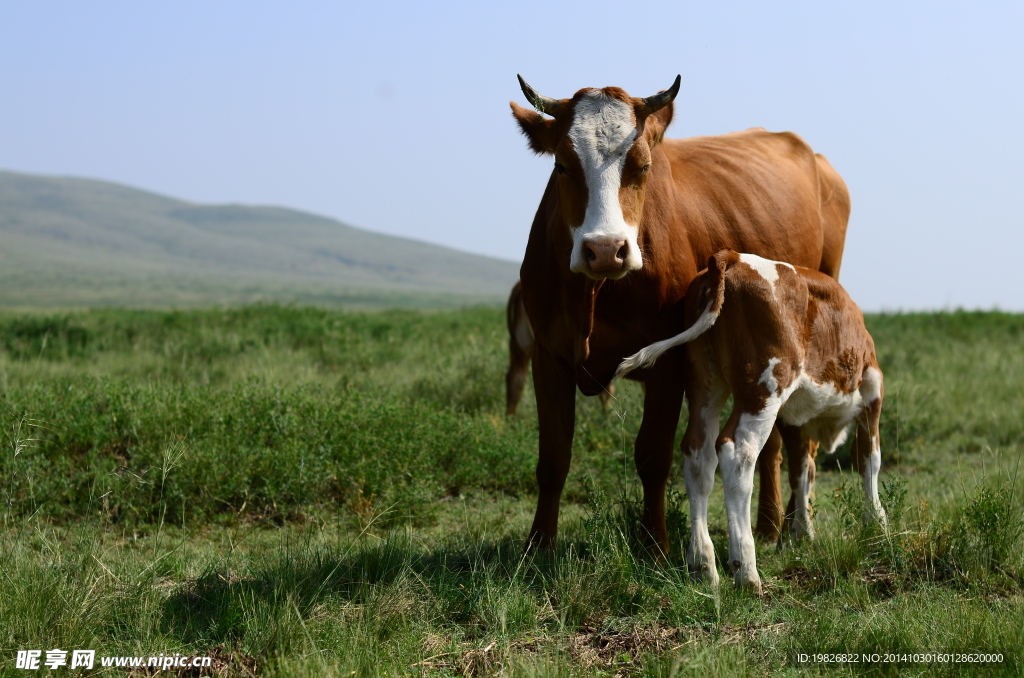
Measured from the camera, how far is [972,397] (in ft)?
33.3

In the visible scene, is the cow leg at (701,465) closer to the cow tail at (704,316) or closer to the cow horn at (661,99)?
the cow tail at (704,316)

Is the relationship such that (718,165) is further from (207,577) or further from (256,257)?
(256,257)

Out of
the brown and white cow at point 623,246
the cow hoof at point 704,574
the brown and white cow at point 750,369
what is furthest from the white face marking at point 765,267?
the cow hoof at point 704,574

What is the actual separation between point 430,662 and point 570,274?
2.01 m

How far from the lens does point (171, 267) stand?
155m

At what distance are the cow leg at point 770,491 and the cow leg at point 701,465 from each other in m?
1.05

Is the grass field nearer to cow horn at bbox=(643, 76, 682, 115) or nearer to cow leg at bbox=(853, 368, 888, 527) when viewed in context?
cow leg at bbox=(853, 368, 888, 527)

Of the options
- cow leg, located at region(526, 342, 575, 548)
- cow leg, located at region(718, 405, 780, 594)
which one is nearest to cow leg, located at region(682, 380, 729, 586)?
cow leg, located at region(718, 405, 780, 594)

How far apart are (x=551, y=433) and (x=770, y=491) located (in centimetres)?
144

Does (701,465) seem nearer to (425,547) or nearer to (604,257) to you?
(604,257)

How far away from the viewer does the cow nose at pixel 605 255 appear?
3996mm

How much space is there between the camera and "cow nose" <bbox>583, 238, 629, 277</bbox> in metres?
4.00

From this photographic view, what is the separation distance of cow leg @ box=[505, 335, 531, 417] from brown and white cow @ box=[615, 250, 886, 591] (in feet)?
15.4

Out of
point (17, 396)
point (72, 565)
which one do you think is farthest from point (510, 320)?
point (72, 565)
